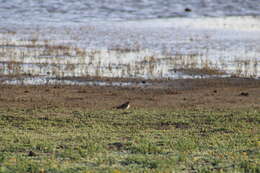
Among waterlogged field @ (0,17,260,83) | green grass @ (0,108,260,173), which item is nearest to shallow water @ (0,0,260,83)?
waterlogged field @ (0,17,260,83)

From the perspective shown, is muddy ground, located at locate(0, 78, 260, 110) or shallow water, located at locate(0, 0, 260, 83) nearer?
A: muddy ground, located at locate(0, 78, 260, 110)

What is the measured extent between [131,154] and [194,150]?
1286mm

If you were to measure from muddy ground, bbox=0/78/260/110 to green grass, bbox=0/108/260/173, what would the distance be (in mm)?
1594

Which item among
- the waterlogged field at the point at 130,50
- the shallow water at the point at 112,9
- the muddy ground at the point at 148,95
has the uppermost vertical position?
the shallow water at the point at 112,9

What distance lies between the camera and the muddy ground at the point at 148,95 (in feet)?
64.8

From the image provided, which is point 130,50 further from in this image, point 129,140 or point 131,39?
point 129,140

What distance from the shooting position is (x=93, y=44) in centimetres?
3625

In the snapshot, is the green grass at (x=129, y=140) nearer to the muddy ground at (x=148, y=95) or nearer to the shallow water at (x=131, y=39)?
the muddy ground at (x=148, y=95)

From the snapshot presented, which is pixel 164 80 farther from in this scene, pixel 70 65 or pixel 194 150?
pixel 194 150

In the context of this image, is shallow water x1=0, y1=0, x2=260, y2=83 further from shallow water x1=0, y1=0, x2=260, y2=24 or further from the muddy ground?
the muddy ground

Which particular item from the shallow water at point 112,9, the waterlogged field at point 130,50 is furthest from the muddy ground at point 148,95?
the shallow water at point 112,9

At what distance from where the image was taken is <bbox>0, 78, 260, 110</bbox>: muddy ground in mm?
19750

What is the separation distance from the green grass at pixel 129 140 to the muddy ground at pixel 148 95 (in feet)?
5.23

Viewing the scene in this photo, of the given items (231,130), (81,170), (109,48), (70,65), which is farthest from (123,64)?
(81,170)
